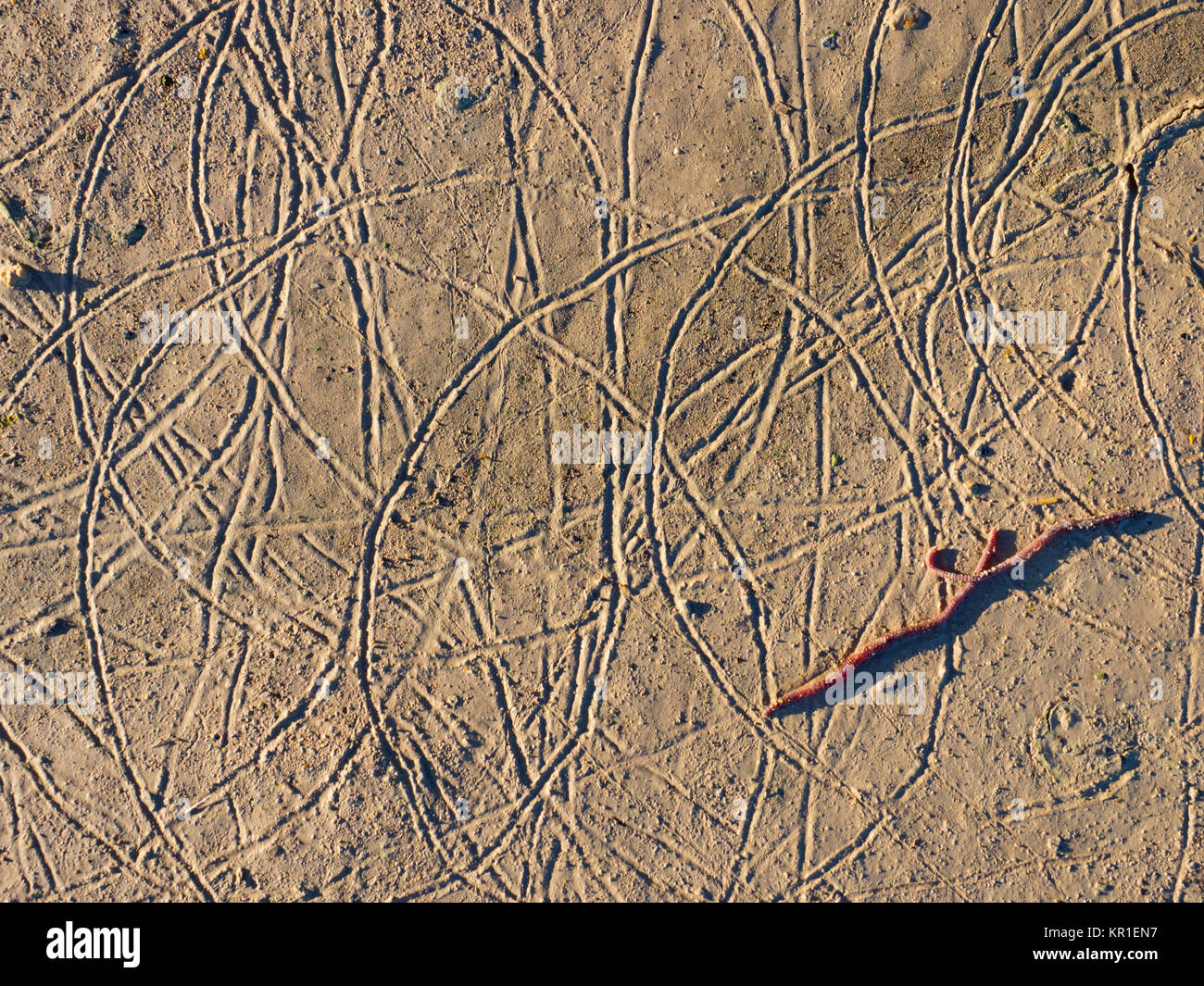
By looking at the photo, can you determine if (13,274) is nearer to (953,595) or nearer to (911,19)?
(911,19)

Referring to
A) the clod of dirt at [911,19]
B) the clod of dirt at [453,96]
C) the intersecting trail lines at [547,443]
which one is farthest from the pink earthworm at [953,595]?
the clod of dirt at [453,96]

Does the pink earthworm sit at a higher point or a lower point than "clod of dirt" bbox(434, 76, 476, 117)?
lower

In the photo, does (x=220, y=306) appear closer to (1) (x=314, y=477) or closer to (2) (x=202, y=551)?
(1) (x=314, y=477)

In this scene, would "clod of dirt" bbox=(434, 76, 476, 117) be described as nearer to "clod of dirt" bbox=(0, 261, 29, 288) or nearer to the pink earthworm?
"clod of dirt" bbox=(0, 261, 29, 288)

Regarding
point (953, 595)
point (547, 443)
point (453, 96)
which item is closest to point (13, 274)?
point (453, 96)

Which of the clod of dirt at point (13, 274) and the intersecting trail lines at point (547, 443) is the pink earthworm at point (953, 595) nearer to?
the intersecting trail lines at point (547, 443)

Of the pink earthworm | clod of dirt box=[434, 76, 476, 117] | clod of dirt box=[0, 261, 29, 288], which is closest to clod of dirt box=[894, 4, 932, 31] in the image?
clod of dirt box=[434, 76, 476, 117]
